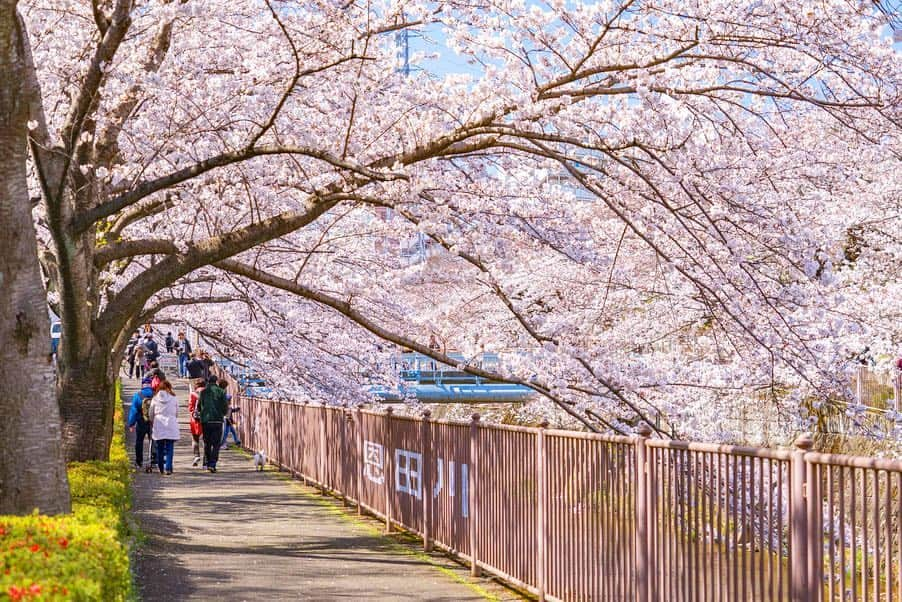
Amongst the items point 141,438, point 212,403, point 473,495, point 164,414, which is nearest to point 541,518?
point 473,495

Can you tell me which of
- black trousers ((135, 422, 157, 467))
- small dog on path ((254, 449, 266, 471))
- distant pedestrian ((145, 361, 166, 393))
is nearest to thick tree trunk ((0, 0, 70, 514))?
distant pedestrian ((145, 361, 166, 393))

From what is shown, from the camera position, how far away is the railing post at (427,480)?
12117mm

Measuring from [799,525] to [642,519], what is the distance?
6.74 feet

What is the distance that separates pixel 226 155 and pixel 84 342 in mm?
3478

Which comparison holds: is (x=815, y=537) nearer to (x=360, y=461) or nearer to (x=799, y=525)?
(x=799, y=525)

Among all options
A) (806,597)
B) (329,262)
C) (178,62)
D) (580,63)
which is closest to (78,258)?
(178,62)

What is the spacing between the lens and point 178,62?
12.3 m

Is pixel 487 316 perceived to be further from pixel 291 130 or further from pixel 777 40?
pixel 777 40

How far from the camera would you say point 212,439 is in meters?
21.9

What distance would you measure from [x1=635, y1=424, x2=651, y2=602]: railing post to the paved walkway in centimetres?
241

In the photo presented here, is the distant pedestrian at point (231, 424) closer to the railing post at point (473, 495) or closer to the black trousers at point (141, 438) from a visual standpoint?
the black trousers at point (141, 438)

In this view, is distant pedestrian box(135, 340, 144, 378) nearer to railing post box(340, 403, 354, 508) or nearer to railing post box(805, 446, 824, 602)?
railing post box(340, 403, 354, 508)

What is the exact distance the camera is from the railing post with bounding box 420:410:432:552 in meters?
12.1

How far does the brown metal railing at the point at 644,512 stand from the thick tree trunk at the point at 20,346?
3615 mm
